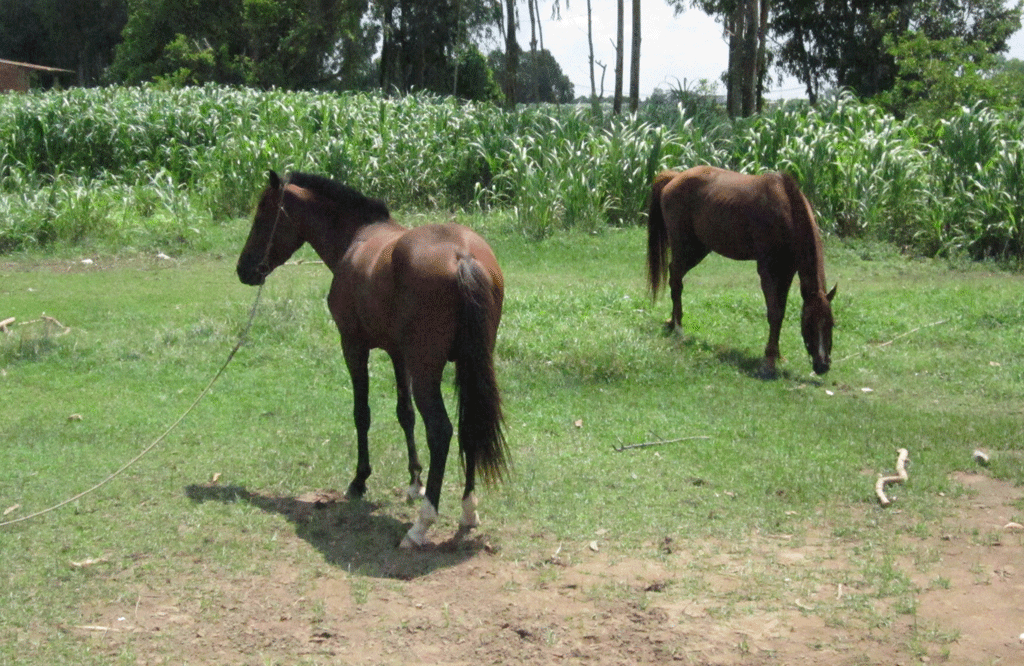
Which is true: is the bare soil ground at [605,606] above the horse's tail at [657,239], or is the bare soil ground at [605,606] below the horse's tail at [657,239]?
below

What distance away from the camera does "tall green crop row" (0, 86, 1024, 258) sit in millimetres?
14836

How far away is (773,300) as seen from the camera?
9.51 meters

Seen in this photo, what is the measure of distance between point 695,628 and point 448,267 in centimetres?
210

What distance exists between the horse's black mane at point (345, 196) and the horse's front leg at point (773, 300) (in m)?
4.11

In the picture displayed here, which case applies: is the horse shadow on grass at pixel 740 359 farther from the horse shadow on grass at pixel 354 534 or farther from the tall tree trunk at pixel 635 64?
the tall tree trunk at pixel 635 64

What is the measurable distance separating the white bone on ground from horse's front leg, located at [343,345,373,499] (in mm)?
852

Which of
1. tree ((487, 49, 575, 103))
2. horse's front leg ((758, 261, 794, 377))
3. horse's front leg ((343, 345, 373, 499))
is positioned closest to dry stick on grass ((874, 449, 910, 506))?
horse's front leg ((758, 261, 794, 377))

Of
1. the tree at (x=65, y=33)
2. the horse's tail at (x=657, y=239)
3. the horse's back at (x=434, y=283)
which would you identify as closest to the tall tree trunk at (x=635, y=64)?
the horse's tail at (x=657, y=239)

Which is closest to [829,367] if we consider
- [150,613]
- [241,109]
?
[150,613]

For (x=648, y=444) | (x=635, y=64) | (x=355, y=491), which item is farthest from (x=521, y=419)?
(x=635, y=64)

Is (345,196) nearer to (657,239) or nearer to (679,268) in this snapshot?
(679,268)

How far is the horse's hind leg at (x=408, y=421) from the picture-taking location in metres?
6.38

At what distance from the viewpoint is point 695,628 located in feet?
15.1

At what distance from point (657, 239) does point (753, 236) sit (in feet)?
5.16
